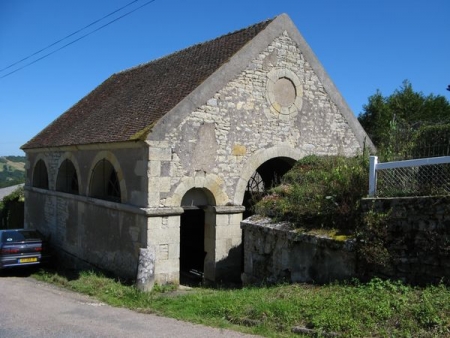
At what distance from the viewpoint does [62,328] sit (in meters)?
7.11

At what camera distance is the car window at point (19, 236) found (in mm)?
14057

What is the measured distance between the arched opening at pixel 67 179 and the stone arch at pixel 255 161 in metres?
6.80

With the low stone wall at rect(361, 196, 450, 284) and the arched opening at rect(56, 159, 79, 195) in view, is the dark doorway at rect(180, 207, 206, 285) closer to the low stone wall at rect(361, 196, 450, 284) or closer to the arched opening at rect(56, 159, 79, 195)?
the arched opening at rect(56, 159, 79, 195)

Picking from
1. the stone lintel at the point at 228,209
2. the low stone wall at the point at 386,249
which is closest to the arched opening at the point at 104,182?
the stone lintel at the point at 228,209

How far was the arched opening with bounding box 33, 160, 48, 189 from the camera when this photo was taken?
61.5ft

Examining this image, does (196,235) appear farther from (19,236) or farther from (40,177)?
(40,177)

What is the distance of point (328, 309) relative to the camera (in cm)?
633

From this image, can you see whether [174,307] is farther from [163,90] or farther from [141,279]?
[163,90]

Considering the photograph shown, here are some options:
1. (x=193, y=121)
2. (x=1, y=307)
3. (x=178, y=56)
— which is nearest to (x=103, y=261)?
(x=1, y=307)

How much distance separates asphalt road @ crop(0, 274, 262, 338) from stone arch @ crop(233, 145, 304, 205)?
466 centimetres

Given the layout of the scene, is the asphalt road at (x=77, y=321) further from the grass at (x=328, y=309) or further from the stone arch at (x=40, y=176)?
the stone arch at (x=40, y=176)

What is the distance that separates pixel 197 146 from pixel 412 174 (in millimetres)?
5552

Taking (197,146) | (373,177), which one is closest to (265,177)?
(197,146)

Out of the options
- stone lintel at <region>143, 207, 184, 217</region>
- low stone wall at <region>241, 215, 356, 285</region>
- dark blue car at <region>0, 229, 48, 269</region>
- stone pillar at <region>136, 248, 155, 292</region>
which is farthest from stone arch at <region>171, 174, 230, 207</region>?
dark blue car at <region>0, 229, 48, 269</region>
